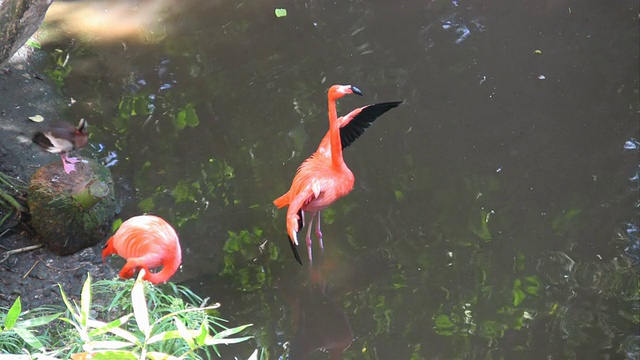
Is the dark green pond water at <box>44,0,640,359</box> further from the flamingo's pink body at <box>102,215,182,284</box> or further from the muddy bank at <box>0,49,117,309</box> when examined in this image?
the flamingo's pink body at <box>102,215,182,284</box>

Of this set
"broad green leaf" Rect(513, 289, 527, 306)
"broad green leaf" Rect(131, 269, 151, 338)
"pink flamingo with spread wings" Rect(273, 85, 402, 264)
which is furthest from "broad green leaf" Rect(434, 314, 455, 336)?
"broad green leaf" Rect(131, 269, 151, 338)

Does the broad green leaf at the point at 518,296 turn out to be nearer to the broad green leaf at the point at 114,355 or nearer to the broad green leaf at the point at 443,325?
the broad green leaf at the point at 443,325

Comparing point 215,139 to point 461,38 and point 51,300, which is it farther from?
point 461,38

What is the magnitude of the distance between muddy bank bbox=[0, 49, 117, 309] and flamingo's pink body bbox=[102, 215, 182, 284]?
19.3 inches

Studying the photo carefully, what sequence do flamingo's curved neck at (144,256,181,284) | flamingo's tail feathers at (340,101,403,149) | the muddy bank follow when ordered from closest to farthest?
flamingo's curved neck at (144,256,181,284) < the muddy bank < flamingo's tail feathers at (340,101,403,149)

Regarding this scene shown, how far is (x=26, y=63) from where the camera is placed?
16.9 feet

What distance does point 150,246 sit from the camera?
331 centimetres

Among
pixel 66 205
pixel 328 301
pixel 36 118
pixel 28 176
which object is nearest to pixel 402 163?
pixel 328 301

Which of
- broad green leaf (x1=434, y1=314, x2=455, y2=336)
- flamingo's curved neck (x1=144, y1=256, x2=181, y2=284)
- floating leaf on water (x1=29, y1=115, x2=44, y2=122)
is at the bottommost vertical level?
broad green leaf (x1=434, y1=314, x2=455, y2=336)

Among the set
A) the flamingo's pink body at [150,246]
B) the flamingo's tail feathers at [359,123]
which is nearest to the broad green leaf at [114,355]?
the flamingo's pink body at [150,246]

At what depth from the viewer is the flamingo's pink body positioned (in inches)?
129

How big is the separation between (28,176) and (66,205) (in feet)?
1.94

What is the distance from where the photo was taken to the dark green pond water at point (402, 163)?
12.6ft

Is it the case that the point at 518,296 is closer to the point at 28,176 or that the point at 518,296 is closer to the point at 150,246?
the point at 150,246
